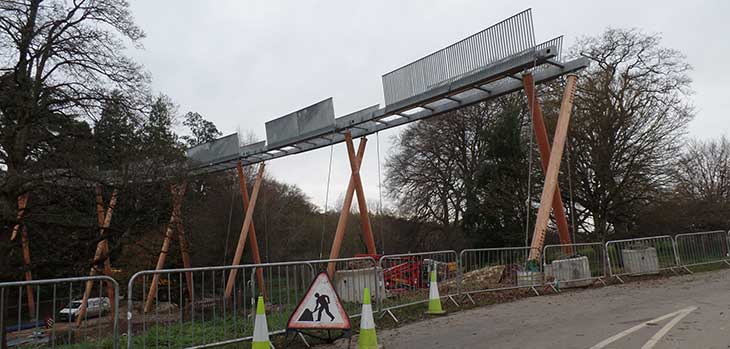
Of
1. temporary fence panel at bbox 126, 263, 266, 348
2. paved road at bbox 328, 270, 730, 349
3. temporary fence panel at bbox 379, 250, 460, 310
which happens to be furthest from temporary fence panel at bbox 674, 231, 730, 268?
temporary fence panel at bbox 126, 263, 266, 348

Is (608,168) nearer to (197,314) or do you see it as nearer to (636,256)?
(636,256)

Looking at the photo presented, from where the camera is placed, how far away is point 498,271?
1225 cm

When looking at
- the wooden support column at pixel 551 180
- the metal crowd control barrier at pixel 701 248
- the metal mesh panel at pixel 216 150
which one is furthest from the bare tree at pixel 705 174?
the metal mesh panel at pixel 216 150

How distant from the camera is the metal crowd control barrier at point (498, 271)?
36.9 feet

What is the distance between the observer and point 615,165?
24672 millimetres

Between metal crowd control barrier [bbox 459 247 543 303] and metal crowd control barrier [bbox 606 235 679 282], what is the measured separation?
333 cm

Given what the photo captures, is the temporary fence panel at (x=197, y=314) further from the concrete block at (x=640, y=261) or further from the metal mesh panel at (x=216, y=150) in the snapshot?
the metal mesh panel at (x=216, y=150)

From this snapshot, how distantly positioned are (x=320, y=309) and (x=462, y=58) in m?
9.01

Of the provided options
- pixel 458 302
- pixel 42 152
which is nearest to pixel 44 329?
pixel 42 152

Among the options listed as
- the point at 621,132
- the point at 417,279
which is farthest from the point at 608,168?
the point at 417,279

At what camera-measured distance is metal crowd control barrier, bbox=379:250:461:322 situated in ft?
32.3

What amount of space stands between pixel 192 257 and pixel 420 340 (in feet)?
78.4

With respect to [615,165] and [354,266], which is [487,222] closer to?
[615,165]

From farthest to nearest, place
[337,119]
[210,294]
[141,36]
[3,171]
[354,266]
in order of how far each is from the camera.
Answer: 1. [337,119]
2. [141,36]
3. [3,171]
4. [354,266]
5. [210,294]
